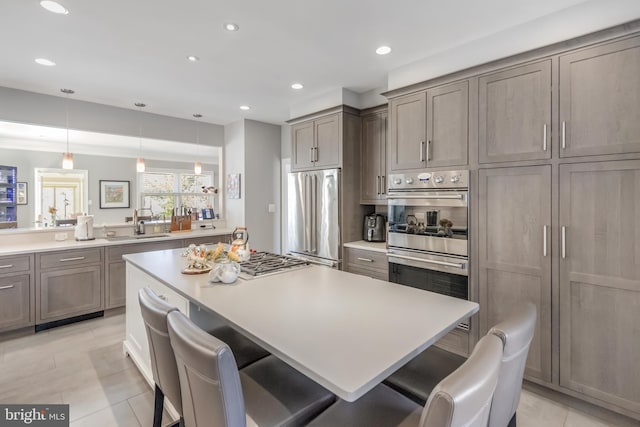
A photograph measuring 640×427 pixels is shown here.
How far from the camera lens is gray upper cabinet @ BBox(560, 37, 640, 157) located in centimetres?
185

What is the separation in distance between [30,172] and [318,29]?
7.20 meters

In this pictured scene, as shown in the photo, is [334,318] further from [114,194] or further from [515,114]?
[114,194]

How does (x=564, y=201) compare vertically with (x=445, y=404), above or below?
above

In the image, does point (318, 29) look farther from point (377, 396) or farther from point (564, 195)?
point (377, 396)

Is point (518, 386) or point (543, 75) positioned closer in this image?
point (518, 386)

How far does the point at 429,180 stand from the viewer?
9.09ft

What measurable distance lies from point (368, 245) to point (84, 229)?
11.4 ft

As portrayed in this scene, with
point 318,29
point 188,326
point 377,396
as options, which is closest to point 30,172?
point 318,29

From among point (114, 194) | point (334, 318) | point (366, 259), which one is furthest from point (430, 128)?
point (114, 194)

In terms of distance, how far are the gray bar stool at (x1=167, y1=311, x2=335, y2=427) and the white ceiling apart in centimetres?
205

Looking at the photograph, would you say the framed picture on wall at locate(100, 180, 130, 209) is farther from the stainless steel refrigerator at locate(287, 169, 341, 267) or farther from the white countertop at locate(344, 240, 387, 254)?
the white countertop at locate(344, 240, 387, 254)

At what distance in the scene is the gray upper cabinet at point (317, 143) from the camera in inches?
144

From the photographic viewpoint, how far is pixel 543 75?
217 cm

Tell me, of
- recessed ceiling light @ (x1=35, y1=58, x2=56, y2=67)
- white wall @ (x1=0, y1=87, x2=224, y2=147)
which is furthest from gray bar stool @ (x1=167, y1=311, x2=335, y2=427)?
white wall @ (x1=0, y1=87, x2=224, y2=147)
